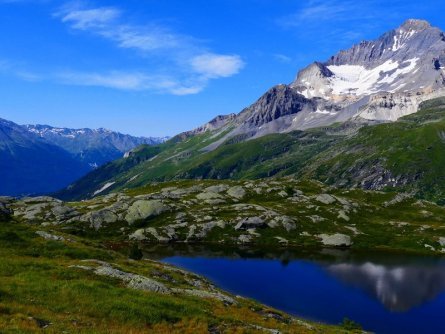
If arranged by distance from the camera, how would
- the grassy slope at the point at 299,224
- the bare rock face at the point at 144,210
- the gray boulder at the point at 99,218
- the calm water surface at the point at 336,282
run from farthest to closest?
1. the bare rock face at the point at 144,210
2. the gray boulder at the point at 99,218
3. the grassy slope at the point at 299,224
4. the calm water surface at the point at 336,282

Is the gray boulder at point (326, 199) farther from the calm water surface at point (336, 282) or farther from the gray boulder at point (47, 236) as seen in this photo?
the gray boulder at point (47, 236)

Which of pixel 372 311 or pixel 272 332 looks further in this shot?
pixel 372 311

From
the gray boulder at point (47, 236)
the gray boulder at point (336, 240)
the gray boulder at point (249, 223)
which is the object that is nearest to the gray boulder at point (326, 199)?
the gray boulder at point (336, 240)

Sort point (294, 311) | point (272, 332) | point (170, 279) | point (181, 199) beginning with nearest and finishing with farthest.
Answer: point (272, 332) < point (170, 279) < point (294, 311) < point (181, 199)

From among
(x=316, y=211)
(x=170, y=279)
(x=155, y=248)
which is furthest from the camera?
(x=316, y=211)

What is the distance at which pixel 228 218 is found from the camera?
173 m

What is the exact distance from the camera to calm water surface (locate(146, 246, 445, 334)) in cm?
8444

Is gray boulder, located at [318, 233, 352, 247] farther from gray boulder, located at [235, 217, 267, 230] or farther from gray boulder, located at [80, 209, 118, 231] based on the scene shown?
gray boulder, located at [80, 209, 118, 231]

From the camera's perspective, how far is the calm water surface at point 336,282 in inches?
3324

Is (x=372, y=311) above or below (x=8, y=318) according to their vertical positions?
below

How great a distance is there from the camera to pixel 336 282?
4318 inches

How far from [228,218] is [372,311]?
9034cm

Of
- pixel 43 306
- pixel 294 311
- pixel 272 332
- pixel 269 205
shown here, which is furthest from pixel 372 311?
pixel 269 205

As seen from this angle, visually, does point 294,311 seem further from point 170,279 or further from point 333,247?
point 333,247
